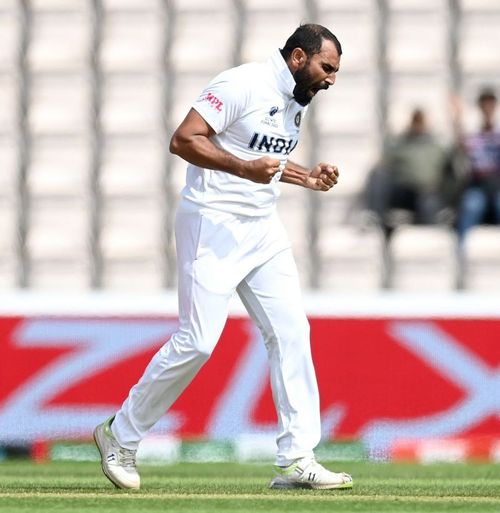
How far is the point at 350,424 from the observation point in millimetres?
7074

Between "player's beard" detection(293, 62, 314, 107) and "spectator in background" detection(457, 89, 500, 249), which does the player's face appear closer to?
"player's beard" detection(293, 62, 314, 107)

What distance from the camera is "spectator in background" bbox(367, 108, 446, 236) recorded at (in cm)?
859

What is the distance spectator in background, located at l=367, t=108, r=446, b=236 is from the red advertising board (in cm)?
156

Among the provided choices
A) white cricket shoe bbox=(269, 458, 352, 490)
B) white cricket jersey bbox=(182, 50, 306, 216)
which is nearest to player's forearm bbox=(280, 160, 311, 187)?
white cricket jersey bbox=(182, 50, 306, 216)

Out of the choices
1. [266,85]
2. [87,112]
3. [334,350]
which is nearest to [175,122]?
[87,112]

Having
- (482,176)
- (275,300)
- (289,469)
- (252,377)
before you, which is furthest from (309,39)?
(482,176)

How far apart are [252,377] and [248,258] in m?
2.31

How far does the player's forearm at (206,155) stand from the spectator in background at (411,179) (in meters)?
4.08

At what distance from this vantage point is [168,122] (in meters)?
9.16

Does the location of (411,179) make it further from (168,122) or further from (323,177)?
(323,177)

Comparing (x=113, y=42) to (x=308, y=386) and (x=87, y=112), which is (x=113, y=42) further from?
(x=308, y=386)

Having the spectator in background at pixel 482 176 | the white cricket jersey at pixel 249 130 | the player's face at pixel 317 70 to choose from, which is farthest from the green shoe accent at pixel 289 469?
the spectator in background at pixel 482 176

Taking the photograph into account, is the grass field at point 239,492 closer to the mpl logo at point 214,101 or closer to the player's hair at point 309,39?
the mpl logo at point 214,101

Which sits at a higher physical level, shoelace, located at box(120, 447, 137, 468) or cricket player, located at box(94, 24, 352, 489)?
cricket player, located at box(94, 24, 352, 489)
